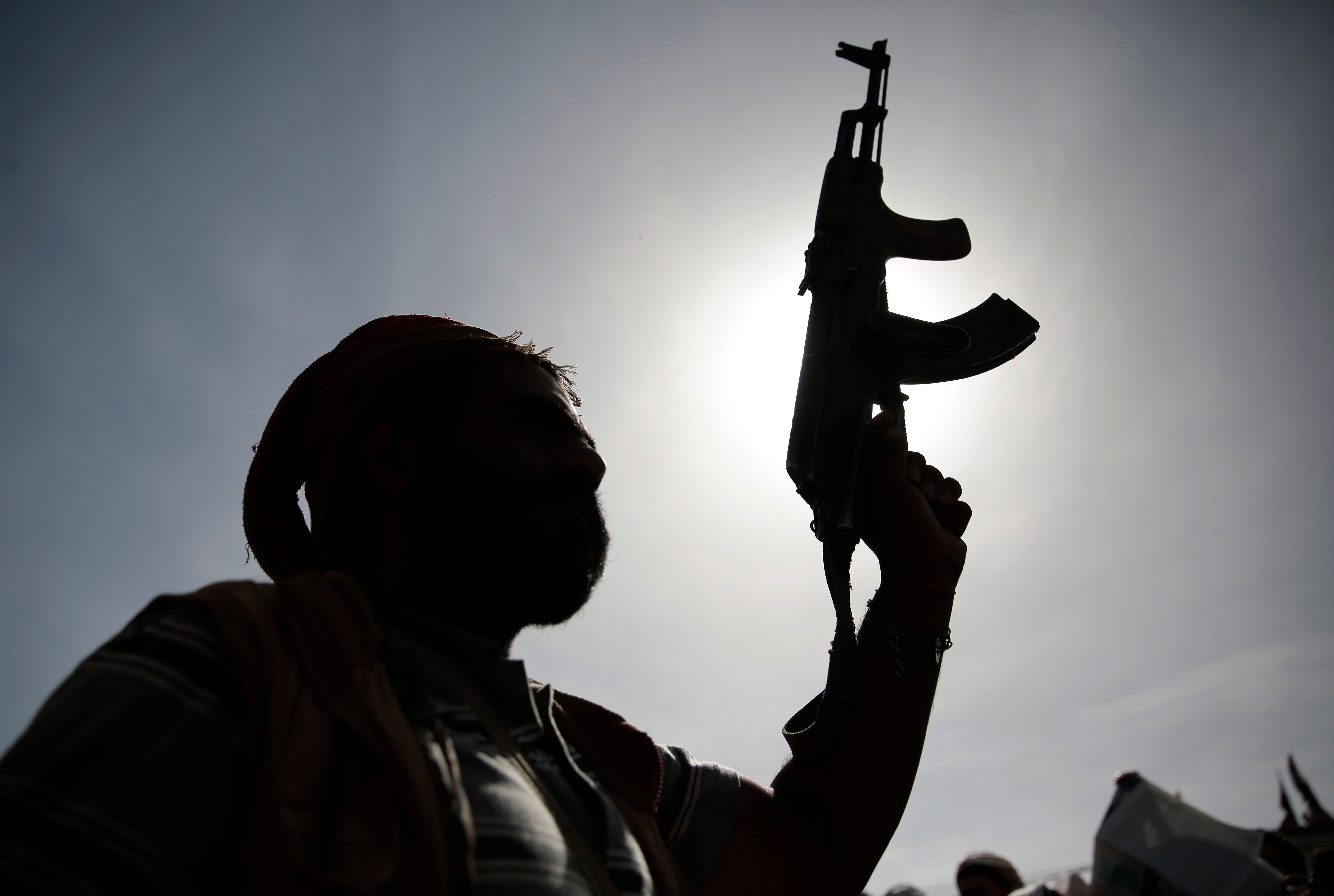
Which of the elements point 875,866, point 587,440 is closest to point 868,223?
point 587,440

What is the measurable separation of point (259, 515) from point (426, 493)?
0.64 m

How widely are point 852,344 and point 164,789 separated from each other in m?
2.72

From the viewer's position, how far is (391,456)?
2184 mm

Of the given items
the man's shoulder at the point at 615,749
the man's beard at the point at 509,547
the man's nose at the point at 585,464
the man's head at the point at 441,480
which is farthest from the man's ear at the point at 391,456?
the man's shoulder at the point at 615,749

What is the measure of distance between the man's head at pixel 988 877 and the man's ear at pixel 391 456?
6.43 metres

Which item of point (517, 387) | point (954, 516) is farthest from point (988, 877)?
point (517, 387)

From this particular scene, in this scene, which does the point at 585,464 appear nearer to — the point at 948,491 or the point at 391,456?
the point at 391,456

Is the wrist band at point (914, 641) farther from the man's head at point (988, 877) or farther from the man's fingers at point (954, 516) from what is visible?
the man's head at point (988, 877)

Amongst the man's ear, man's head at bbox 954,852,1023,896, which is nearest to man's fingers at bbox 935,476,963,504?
the man's ear

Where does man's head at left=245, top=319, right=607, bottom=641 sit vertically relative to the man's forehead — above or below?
below

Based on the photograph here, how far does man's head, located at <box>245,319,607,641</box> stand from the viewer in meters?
1.95

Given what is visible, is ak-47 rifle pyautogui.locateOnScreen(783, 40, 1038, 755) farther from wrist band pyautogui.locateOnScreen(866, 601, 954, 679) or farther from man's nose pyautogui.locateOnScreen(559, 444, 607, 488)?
man's nose pyautogui.locateOnScreen(559, 444, 607, 488)

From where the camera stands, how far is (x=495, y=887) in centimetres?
120

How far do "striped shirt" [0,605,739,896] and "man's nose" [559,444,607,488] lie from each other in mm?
738
